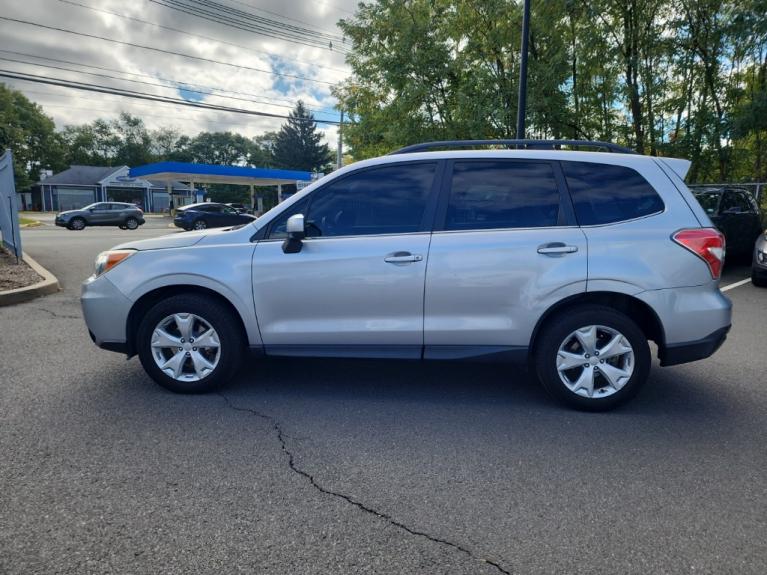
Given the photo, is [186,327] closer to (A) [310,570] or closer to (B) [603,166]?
(A) [310,570]

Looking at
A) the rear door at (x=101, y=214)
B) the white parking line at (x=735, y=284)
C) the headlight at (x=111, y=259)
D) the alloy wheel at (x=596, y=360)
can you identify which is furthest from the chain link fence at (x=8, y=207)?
the rear door at (x=101, y=214)

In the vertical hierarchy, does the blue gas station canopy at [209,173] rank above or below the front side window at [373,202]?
above

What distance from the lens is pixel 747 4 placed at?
1241 cm

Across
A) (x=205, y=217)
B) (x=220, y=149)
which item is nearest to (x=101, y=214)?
(x=205, y=217)

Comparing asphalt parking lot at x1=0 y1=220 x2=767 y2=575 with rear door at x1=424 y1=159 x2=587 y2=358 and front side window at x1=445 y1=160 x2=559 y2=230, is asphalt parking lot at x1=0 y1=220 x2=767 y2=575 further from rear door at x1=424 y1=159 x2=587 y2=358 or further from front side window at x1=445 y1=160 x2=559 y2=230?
front side window at x1=445 y1=160 x2=559 y2=230

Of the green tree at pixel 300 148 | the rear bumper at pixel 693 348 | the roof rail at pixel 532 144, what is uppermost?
the green tree at pixel 300 148

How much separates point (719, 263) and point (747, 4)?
12.6 meters

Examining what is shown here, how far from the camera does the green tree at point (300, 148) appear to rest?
72.1 metres

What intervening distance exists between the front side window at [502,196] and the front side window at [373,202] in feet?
0.80

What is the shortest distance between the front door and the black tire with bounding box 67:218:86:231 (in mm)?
29347

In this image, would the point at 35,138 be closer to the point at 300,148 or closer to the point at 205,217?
the point at 300,148

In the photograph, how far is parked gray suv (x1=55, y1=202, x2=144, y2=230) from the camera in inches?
1116

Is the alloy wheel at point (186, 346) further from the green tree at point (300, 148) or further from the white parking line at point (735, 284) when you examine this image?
the green tree at point (300, 148)

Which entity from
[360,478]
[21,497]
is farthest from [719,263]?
[21,497]
